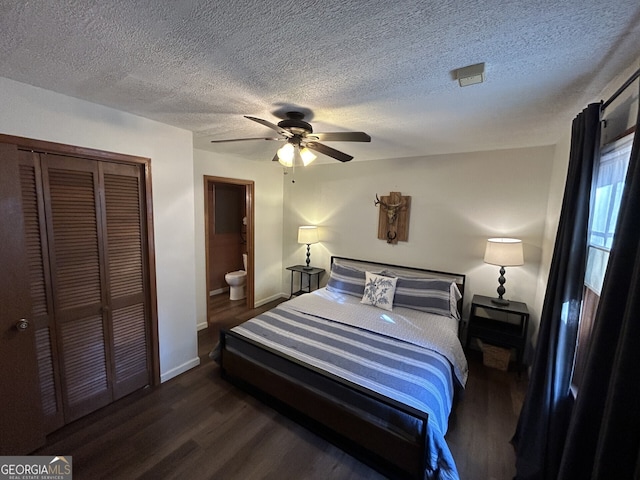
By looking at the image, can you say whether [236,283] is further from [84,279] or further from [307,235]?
[84,279]

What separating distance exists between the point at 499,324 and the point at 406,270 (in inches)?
46.2

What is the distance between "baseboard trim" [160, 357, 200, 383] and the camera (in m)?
2.57

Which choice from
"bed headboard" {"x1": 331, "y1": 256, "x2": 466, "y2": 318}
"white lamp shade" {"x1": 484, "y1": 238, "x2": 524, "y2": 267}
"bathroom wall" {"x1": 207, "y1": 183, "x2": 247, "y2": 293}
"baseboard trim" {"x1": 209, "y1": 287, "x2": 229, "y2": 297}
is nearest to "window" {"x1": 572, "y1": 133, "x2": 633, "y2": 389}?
"white lamp shade" {"x1": 484, "y1": 238, "x2": 524, "y2": 267}

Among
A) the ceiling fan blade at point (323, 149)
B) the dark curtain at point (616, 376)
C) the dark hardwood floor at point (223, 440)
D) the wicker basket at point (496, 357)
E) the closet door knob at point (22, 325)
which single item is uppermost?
the ceiling fan blade at point (323, 149)

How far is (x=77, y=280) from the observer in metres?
1.97

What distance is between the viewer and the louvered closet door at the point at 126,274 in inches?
83.4

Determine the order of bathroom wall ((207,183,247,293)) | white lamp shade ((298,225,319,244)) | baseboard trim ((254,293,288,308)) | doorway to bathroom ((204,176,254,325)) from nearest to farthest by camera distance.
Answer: white lamp shade ((298,225,319,244)), baseboard trim ((254,293,288,308)), doorway to bathroom ((204,176,254,325)), bathroom wall ((207,183,247,293))

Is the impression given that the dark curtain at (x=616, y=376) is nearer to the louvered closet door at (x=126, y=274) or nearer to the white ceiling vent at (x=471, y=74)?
the white ceiling vent at (x=471, y=74)

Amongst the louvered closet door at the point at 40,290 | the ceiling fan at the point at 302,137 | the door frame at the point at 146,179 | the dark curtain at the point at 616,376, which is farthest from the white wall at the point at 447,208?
the louvered closet door at the point at 40,290

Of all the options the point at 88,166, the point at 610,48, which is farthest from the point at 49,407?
the point at 610,48

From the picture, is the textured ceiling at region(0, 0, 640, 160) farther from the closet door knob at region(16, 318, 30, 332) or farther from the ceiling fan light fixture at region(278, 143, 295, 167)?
the closet door knob at region(16, 318, 30, 332)

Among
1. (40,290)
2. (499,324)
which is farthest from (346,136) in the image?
(499,324)

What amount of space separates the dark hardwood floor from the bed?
0.17 metres

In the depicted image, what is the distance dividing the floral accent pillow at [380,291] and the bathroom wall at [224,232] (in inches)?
118
